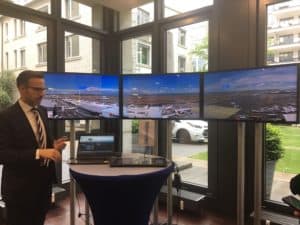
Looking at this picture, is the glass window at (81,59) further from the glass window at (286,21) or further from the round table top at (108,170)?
the glass window at (286,21)

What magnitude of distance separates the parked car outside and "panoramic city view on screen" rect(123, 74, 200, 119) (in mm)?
928

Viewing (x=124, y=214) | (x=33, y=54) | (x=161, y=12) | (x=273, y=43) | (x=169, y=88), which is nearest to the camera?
(x=124, y=214)

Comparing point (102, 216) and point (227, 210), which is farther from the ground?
point (102, 216)

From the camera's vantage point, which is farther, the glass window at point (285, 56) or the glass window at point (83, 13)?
the glass window at point (83, 13)

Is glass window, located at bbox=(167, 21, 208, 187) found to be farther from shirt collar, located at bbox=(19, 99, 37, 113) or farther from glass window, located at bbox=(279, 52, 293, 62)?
shirt collar, located at bbox=(19, 99, 37, 113)

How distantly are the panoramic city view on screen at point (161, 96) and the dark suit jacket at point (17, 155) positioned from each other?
1.19 m

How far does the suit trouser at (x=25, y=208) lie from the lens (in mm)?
1815

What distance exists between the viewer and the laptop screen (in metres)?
2.40

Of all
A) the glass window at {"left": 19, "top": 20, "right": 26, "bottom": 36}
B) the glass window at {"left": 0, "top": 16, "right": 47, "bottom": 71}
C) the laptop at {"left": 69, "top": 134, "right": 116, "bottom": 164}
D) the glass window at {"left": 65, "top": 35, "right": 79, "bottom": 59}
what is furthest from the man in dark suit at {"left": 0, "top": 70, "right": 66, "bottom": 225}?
the glass window at {"left": 65, "top": 35, "right": 79, "bottom": 59}

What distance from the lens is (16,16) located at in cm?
344

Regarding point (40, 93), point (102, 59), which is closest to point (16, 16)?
point (102, 59)

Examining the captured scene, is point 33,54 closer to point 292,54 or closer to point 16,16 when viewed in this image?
point 16,16

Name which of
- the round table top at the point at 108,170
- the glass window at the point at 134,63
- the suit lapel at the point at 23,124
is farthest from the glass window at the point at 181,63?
the suit lapel at the point at 23,124

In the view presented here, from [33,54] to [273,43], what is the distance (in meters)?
3.04
